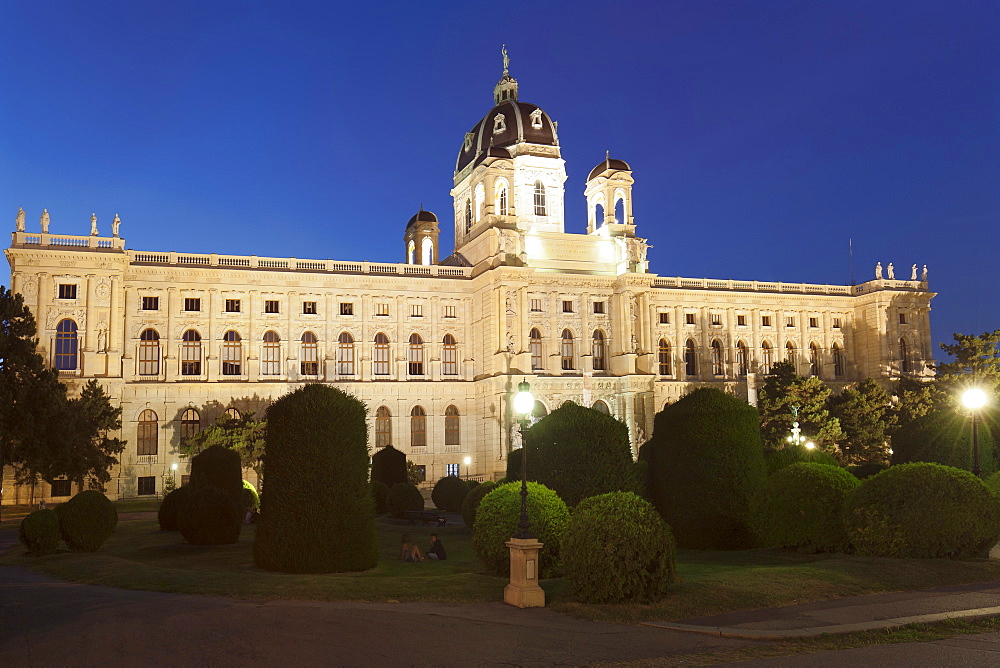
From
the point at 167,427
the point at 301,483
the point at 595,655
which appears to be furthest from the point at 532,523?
the point at 167,427

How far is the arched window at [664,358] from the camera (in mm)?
71125

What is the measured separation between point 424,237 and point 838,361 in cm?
3648

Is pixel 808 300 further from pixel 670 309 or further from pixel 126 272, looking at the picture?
pixel 126 272

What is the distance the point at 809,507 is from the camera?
22250 mm

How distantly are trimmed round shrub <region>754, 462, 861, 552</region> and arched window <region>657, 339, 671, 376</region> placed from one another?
4829 cm

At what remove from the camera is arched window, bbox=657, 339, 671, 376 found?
233ft

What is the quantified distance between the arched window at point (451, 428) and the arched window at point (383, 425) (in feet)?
13.3

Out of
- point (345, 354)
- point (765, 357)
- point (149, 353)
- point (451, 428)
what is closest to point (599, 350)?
point (451, 428)

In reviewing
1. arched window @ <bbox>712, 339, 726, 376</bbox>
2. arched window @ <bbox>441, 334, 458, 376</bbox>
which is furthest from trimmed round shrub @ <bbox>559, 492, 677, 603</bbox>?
arched window @ <bbox>712, 339, 726, 376</bbox>

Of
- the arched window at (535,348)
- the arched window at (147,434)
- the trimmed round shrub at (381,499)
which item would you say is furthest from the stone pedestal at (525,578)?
the arched window at (535,348)

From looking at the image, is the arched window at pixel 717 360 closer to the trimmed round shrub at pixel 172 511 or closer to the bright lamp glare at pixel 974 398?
the bright lamp glare at pixel 974 398

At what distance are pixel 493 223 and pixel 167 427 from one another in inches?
1019

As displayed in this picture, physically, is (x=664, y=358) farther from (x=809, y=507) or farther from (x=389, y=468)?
(x=809, y=507)

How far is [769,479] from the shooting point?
2330 cm
